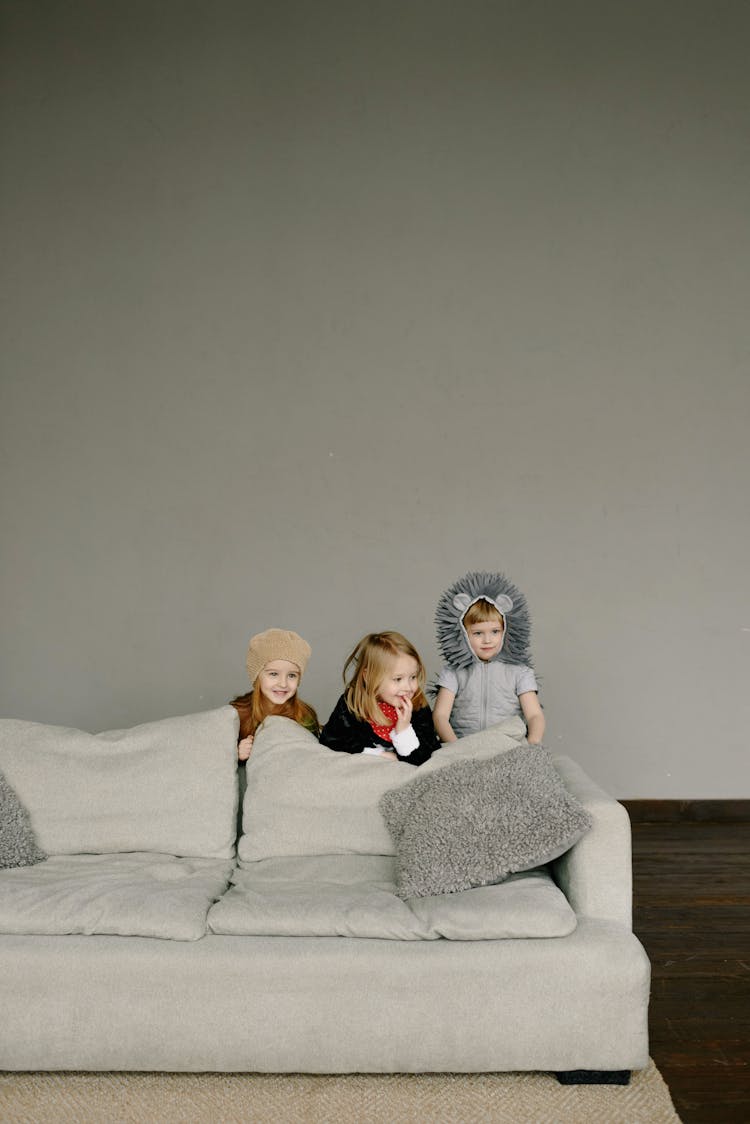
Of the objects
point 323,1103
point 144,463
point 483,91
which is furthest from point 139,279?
point 323,1103

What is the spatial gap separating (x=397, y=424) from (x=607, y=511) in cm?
101

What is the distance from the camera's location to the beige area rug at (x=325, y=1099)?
199cm

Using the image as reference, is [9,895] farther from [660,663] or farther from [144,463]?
[660,663]

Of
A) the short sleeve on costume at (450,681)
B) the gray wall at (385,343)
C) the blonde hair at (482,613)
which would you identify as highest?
the gray wall at (385,343)

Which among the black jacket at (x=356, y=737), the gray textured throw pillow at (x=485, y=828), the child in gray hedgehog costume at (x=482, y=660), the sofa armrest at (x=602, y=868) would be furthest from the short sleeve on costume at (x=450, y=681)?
the sofa armrest at (x=602, y=868)

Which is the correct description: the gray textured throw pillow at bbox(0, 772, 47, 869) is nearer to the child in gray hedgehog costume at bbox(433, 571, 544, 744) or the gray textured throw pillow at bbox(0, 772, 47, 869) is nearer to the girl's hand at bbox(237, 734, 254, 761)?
the girl's hand at bbox(237, 734, 254, 761)

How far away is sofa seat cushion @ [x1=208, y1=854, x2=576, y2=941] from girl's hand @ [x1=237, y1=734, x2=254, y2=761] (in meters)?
0.53

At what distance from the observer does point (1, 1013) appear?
2080 mm

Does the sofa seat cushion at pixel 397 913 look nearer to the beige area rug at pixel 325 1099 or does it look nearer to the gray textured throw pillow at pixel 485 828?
the gray textured throw pillow at pixel 485 828

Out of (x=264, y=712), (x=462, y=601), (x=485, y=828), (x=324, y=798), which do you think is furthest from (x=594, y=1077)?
(x=462, y=601)

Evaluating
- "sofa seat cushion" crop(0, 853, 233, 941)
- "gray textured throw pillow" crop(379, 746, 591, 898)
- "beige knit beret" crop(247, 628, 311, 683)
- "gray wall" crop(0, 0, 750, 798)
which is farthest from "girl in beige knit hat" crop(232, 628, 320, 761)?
"gray wall" crop(0, 0, 750, 798)

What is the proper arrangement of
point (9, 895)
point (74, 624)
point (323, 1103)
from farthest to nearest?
point (74, 624) → point (9, 895) → point (323, 1103)

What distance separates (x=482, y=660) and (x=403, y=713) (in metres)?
0.75

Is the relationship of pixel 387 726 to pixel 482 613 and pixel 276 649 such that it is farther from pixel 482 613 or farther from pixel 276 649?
pixel 482 613
